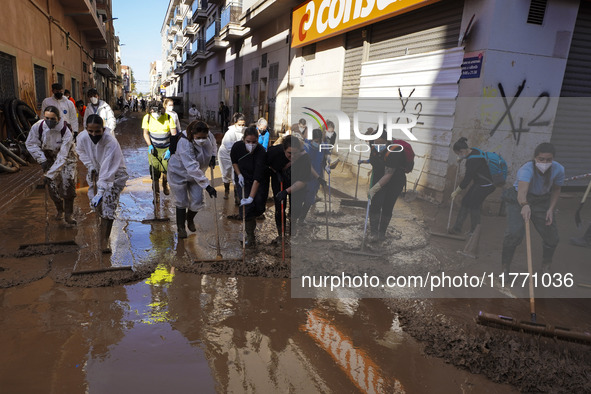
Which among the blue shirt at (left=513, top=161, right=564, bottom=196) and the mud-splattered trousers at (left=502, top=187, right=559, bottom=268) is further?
the mud-splattered trousers at (left=502, top=187, right=559, bottom=268)

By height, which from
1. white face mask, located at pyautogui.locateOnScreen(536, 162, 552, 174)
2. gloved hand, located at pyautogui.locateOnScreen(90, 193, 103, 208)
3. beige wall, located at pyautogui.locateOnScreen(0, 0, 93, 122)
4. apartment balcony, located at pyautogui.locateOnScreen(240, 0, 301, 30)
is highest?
apartment balcony, located at pyautogui.locateOnScreen(240, 0, 301, 30)

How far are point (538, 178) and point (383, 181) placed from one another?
178 centimetres

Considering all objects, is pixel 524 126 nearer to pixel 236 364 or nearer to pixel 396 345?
pixel 396 345

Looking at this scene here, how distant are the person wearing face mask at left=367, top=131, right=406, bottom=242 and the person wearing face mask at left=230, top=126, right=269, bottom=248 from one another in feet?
4.93

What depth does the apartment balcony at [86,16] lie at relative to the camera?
18516mm

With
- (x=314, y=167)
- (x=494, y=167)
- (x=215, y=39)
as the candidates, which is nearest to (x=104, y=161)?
(x=314, y=167)

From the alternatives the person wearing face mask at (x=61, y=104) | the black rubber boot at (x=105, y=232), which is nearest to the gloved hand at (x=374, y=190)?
the black rubber boot at (x=105, y=232)

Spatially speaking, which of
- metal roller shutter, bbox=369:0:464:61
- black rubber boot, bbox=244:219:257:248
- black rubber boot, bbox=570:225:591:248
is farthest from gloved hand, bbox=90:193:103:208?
metal roller shutter, bbox=369:0:464:61

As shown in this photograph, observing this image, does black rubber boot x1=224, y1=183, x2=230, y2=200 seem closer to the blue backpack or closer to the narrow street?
the narrow street

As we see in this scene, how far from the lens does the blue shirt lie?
418 cm

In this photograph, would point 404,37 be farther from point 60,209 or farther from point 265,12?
point 265,12

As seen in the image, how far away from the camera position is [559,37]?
6.98 meters

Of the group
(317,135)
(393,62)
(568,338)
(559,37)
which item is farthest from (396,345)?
(393,62)

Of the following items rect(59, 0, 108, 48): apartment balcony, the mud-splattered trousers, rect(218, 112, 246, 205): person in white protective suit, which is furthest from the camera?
rect(59, 0, 108, 48): apartment balcony
